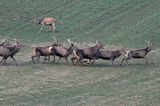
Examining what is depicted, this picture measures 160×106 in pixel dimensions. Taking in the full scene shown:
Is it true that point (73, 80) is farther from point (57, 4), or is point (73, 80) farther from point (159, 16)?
point (57, 4)

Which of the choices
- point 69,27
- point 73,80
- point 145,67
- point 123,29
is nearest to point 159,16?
point 123,29

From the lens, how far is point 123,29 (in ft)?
111

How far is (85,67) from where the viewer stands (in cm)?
2259

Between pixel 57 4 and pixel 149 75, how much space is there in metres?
22.2

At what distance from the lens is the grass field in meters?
16.8

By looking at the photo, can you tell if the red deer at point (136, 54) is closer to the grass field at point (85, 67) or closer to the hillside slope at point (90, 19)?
the grass field at point (85, 67)

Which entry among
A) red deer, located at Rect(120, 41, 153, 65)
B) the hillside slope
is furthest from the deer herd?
the hillside slope

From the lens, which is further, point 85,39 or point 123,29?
point 123,29

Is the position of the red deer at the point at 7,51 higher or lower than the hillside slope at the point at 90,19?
lower

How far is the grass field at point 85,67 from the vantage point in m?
16.8

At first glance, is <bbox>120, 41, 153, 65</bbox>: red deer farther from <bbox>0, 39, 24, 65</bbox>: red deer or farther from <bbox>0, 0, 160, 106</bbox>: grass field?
<bbox>0, 39, 24, 65</bbox>: red deer

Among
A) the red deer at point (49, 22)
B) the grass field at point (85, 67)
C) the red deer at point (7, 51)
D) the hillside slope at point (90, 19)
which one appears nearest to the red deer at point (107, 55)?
the grass field at point (85, 67)

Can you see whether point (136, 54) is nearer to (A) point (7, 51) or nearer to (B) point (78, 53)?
(B) point (78, 53)

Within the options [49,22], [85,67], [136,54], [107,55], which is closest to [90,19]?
[49,22]
